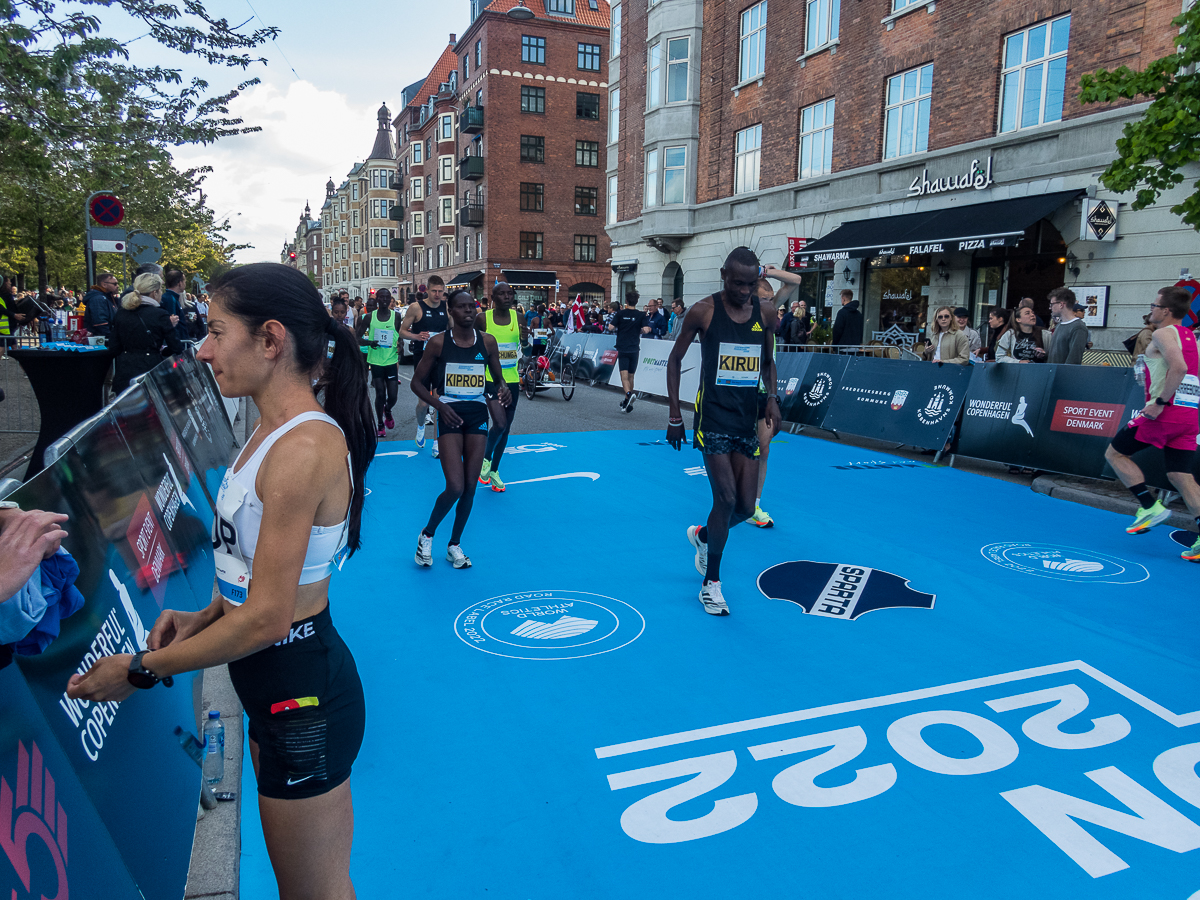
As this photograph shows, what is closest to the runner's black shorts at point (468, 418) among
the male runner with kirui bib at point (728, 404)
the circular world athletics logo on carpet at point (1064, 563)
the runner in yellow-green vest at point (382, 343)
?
the male runner with kirui bib at point (728, 404)

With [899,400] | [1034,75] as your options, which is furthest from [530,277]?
[899,400]

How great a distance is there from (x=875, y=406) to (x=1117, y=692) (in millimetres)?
8014

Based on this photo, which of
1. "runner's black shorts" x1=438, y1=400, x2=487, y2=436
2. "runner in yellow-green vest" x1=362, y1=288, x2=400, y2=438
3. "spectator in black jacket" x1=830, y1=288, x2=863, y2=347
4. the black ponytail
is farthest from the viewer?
"spectator in black jacket" x1=830, y1=288, x2=863, y2=347

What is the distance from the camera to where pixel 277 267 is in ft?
6.31

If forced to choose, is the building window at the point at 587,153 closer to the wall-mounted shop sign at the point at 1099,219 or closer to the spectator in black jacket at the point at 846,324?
the spectator in black jacket at the point at 846,324

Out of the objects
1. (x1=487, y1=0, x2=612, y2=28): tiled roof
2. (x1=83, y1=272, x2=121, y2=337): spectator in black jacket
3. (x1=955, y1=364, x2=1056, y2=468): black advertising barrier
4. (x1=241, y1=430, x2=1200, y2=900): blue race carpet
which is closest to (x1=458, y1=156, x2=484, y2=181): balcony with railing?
(x1=487, y1=0, x2=612, y2=28): tiled roof

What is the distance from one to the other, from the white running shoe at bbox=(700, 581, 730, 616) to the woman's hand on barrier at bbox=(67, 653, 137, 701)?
153 inches

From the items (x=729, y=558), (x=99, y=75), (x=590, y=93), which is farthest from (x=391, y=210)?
(x=729, y=558)

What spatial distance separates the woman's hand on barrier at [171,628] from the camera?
1.93 meters

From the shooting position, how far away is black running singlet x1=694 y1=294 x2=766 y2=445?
5.36 m

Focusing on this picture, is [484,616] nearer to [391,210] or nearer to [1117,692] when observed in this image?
[1117,692]

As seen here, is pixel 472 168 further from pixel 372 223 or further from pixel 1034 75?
pixel 1034 75

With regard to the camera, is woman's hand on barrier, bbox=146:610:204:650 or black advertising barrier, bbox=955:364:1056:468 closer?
woman's hand on barrier, bbox=146:610:204:650

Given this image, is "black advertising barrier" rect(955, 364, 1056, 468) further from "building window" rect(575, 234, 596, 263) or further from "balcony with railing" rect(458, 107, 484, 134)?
Result: "balcony with railing" rect(458, 107, 484, 134)
